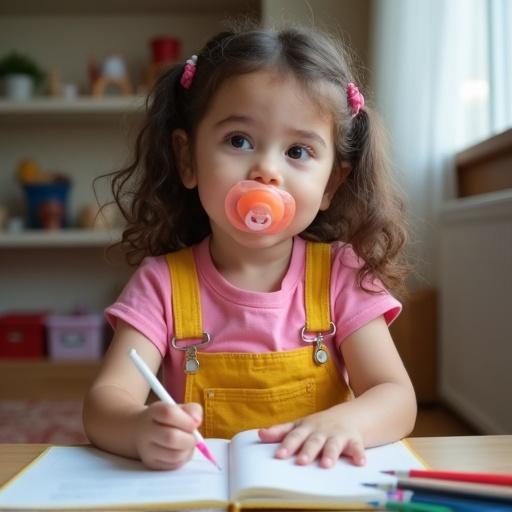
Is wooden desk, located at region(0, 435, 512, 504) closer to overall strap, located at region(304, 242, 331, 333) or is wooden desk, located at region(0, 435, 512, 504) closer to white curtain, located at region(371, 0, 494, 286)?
overall strap, located at region(304, 242, 331, 333)

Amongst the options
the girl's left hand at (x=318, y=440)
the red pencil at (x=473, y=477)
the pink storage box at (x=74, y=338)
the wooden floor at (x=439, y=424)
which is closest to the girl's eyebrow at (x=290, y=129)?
the girl's left hand at (x=318, y=440)

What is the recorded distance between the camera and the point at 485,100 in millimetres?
2328

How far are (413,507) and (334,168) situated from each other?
0.57m

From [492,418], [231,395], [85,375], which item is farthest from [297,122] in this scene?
[85,375]

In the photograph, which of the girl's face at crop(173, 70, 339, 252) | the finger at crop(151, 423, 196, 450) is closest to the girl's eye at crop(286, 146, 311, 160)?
the girl's face at crop(173, 70, 339, 252)

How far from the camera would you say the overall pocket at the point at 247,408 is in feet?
2.84

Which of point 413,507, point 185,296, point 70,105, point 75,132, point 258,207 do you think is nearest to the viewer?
point 413,507

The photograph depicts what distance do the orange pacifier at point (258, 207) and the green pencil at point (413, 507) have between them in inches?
15.4

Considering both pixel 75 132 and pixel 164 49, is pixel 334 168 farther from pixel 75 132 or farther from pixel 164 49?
pixel 75 132

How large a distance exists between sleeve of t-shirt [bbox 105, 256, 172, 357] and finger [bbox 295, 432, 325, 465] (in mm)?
302

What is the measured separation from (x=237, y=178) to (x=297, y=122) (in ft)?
0.30

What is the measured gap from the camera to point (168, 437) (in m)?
0.59

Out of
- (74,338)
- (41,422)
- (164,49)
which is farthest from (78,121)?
(41,422)

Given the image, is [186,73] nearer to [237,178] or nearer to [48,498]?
[237,178]
